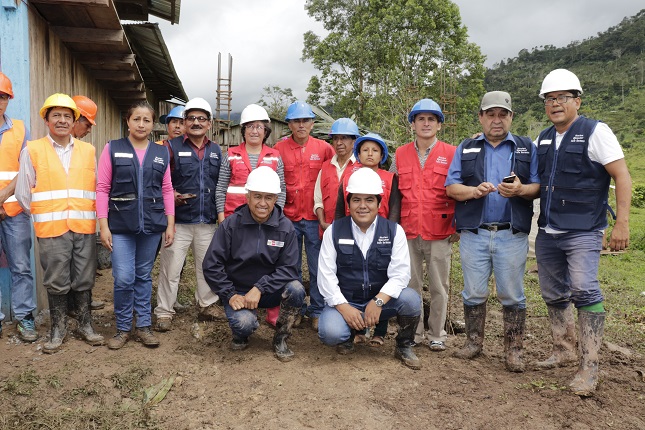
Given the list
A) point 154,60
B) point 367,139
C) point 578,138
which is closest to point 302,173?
point 367,139

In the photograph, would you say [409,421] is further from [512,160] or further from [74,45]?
[74,45]

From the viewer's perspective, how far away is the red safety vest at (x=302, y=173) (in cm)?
506

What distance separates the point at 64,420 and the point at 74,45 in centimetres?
511

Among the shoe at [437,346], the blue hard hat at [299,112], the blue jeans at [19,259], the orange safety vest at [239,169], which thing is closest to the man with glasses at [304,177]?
the blue hard hat at [299,112]

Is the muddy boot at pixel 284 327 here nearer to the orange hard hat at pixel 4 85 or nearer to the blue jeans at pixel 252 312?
the blue jeans at pixel 252 312

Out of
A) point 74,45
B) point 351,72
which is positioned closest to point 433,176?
point 74,45

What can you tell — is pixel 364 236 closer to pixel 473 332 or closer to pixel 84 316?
pixel 473 332

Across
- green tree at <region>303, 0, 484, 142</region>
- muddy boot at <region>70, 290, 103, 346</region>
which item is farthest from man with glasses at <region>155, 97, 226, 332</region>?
green tree at <region>303, 0, 484, 142</region>

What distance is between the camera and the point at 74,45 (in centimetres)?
644

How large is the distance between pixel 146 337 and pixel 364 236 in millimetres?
2125

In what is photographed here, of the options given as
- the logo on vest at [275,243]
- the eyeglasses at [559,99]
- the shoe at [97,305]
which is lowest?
the shoe at [97,305]

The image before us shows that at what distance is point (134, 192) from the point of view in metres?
4.21

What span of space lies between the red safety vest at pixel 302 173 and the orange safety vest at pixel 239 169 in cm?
24

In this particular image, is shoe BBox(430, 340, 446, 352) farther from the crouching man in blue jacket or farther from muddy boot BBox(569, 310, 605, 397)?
the crouching man in blue jacket
